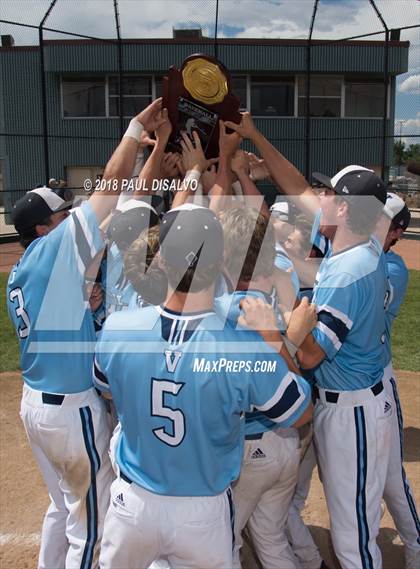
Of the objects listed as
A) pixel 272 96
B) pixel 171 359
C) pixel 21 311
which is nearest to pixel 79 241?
pixel 21 311

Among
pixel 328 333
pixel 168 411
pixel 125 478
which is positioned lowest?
pixel 125 478

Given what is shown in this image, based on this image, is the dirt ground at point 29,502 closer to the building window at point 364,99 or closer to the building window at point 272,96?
the building window at point 272,96

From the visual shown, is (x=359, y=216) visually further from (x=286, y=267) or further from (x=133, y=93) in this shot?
(x=133, y=93)

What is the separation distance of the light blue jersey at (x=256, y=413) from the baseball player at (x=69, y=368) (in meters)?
0.86

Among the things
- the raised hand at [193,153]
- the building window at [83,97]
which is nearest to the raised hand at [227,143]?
the raised hand at [193,153]

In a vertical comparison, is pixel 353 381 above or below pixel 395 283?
below

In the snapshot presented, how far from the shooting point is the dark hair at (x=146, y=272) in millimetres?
2621

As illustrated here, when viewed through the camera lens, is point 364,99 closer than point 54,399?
No

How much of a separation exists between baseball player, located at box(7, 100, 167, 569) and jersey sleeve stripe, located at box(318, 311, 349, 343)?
48.4 inches

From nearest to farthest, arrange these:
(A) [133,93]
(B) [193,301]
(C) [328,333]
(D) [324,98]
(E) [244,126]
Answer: (B) [193,301] < (C) [328,333] < (E) [244,126] < (A) [133,93] < (D) [324,98]

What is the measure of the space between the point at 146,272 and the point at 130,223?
Answer: 725 millimetres

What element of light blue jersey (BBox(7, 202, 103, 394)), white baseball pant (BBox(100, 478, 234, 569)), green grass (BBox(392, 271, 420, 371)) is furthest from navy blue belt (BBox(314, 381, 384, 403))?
green grass (BBox(392, 271, 420, 371))

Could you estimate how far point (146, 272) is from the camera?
8.69 feet

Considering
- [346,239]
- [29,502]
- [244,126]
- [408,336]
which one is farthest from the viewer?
[408,336]
